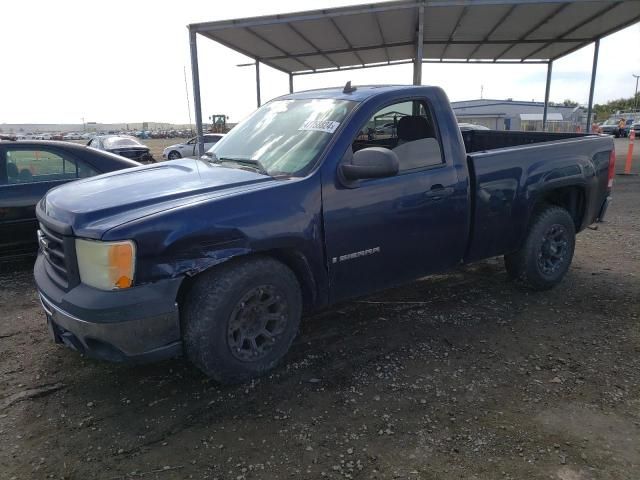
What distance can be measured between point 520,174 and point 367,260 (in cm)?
182

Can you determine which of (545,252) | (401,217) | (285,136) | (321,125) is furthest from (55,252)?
(545,252)

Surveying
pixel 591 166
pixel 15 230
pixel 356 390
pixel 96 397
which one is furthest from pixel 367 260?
pixel 15 230

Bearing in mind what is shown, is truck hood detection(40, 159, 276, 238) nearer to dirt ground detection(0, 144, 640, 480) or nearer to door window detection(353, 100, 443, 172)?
door window detection(353, 100, 443, 172)

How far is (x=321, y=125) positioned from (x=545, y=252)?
106 inches

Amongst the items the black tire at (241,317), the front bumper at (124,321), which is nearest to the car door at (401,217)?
the black tire at (241,317)

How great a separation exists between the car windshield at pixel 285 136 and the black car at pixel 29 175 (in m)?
2.55

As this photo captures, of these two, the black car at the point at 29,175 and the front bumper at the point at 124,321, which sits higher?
the black car at the point at 29,175

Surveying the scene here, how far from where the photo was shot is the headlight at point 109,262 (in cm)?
257

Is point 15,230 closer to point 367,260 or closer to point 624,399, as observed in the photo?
point 367,260

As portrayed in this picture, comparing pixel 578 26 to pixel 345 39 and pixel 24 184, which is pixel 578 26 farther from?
pixel 24 184

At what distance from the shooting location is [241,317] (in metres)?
3.02

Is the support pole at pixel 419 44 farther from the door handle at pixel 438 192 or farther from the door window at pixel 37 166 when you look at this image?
the door window at pixel 37 166

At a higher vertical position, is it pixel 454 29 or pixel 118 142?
pixel 454 29

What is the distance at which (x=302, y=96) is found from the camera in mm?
4191
